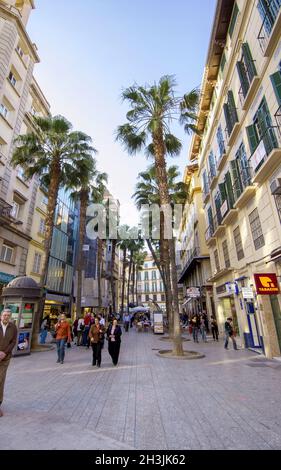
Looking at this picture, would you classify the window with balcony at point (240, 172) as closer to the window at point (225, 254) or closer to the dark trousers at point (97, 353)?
the window at point (225, 254)

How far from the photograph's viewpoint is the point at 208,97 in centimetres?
1967

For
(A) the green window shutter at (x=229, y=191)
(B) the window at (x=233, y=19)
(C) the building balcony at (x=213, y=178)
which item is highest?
(B) the window at (x=233, y=19)

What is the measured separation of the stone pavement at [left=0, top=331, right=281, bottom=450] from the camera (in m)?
3.54

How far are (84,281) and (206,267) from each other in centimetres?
1993

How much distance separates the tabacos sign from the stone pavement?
2.72 metres

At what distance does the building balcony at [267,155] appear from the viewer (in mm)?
9203

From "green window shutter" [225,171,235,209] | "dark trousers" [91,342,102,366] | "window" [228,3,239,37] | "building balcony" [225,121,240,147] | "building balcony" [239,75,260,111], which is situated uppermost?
"window" [228,3,239,37]

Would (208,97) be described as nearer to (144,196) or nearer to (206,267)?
(144,196)

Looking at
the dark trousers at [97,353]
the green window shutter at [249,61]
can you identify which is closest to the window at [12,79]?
the green window shutter at [249,61]

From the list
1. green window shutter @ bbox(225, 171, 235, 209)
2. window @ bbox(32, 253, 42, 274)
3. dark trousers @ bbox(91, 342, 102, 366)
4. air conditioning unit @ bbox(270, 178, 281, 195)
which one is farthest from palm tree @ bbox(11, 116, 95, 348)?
air conditioning unit @ bbox(270, 178, 281, 195)

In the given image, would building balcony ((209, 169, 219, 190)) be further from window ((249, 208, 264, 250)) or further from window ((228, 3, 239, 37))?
window ((228, 3, 239, 37))

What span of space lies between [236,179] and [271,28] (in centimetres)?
672

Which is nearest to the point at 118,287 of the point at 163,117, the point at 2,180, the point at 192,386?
the point at 2,180

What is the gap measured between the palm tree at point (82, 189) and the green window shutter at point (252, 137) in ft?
33.4
